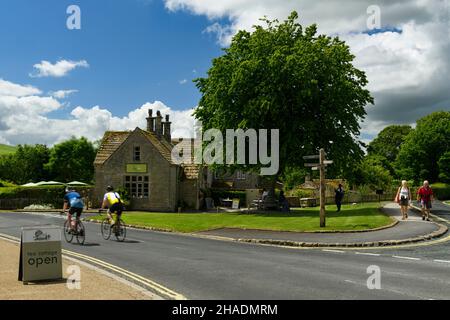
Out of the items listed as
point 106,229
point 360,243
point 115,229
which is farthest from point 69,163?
point 360,243

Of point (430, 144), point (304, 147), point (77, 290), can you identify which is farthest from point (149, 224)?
point (430, 144)

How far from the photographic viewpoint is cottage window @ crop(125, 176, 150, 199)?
146 feet

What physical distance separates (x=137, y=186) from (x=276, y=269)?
3408cm

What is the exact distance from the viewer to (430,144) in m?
72.2

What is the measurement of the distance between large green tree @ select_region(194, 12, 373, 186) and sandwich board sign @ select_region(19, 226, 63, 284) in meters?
24.2

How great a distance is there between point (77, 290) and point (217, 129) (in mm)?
28161

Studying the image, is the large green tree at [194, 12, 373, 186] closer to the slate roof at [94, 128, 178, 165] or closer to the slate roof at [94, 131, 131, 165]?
the slate roof at [94, 128, 178, 165]

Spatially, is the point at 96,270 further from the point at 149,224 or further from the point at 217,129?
the point at 217,129

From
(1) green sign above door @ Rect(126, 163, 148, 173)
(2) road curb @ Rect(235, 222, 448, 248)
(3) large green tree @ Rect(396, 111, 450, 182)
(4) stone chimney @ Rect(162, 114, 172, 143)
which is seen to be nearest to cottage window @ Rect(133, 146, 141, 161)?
(1) green sign above door @ Rect(126, 163, 148, 173)

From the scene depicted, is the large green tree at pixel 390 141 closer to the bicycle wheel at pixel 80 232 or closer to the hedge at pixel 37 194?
the hedge at pixel 37 194

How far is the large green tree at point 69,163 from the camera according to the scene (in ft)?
305

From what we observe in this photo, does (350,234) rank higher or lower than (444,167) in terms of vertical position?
lower

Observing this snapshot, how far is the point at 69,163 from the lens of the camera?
305ft

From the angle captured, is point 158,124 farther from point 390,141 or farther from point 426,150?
point 390,141
